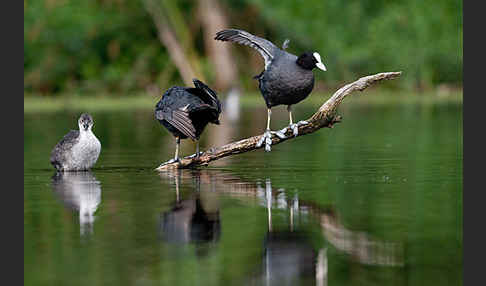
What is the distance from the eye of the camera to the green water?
662 centimetres

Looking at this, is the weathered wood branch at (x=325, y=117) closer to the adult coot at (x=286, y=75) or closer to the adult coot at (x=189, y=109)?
the adult coot at (x=286, y=75)

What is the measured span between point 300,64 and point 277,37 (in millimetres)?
31612

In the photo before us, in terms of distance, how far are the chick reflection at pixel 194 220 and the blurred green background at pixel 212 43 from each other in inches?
1173

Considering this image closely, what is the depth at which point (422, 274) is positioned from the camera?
6484 millimetres

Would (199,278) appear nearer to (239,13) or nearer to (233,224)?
(233,224)

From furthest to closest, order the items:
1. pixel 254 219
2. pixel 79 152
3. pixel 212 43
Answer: pixel 212 43 < pixel 79 152 < pixel 254 219

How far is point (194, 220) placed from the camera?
8750mm

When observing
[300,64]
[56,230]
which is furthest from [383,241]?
[300,64]

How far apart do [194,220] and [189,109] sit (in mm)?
4040

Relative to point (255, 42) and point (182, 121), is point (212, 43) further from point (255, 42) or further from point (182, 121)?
point (182, 121)

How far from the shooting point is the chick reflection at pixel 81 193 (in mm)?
8963

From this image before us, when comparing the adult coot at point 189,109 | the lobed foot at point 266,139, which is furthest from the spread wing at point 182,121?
the lobed foot at point 266,139

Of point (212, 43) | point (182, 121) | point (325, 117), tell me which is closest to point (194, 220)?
point (182, 121)

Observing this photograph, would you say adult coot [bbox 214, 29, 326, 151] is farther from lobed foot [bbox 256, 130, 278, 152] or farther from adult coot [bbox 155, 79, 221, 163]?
adult coot [bbox 155, 79, 221, 163]
